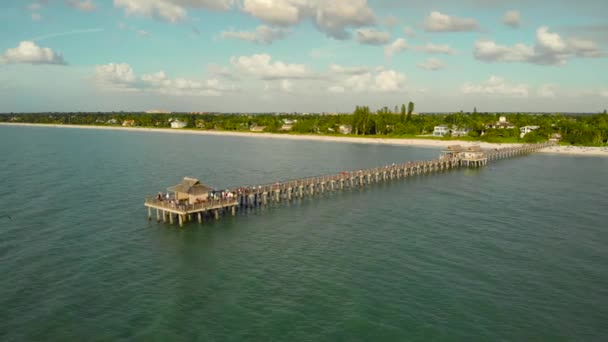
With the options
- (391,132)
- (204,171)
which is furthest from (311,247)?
(391,132)

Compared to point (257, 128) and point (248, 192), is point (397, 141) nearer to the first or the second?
point (257, 128)

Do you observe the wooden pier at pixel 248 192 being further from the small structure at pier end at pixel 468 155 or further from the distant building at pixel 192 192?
the small structure at pier end at pixel 468 155

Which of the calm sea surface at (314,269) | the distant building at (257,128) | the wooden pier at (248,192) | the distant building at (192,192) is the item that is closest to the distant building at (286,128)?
the distant building at (257,128)

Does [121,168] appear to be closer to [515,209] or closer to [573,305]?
[515,209]

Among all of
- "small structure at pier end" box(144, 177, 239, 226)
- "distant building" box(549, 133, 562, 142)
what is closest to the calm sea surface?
"small structure at pier end" box(144, 177, 239, 226)

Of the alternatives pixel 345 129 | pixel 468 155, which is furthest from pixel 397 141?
pixel 468 155

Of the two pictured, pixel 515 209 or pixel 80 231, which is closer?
pixel 80 231
